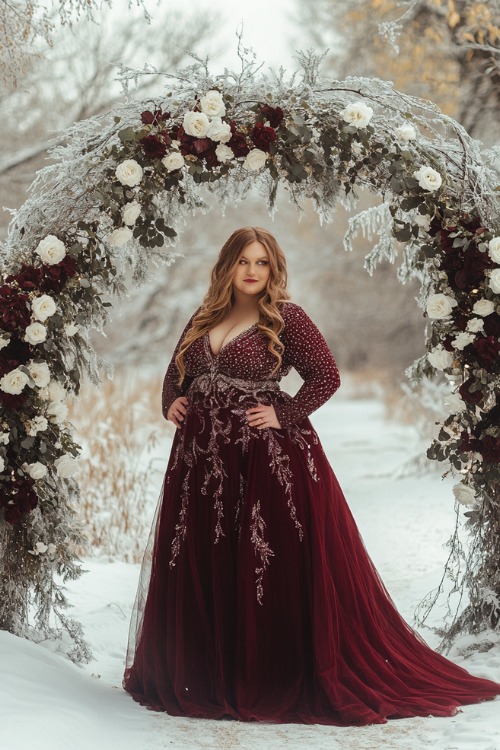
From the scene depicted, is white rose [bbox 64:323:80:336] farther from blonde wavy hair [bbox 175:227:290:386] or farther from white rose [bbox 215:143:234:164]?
white rose [bbox 215:143:234:164]

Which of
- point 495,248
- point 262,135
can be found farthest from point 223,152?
point 495,248

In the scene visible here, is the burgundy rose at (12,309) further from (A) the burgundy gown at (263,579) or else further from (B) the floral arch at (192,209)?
(A) the burgundy gown at (263,579)


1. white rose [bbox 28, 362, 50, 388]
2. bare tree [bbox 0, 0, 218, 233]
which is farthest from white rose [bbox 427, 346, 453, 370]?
bare tree [bbox 0, 0, 218, 233]

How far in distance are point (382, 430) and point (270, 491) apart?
1137 centimetres

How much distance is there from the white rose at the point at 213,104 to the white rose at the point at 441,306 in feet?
4.07

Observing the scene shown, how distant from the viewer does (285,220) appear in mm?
Result: 25922

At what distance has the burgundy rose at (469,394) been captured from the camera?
455 cm

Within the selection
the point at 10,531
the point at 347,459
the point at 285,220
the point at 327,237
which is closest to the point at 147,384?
the point at 347,459

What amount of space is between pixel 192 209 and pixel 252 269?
589mm

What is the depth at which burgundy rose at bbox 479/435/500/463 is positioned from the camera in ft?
15.0

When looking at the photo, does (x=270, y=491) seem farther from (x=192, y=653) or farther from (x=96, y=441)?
(x=96, y=441)

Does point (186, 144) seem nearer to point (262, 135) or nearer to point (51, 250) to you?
point (262, 135)

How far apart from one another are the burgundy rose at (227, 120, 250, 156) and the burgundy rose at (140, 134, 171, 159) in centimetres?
28

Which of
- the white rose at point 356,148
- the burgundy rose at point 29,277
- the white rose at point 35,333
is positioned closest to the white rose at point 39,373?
the white rose at point 35,333
